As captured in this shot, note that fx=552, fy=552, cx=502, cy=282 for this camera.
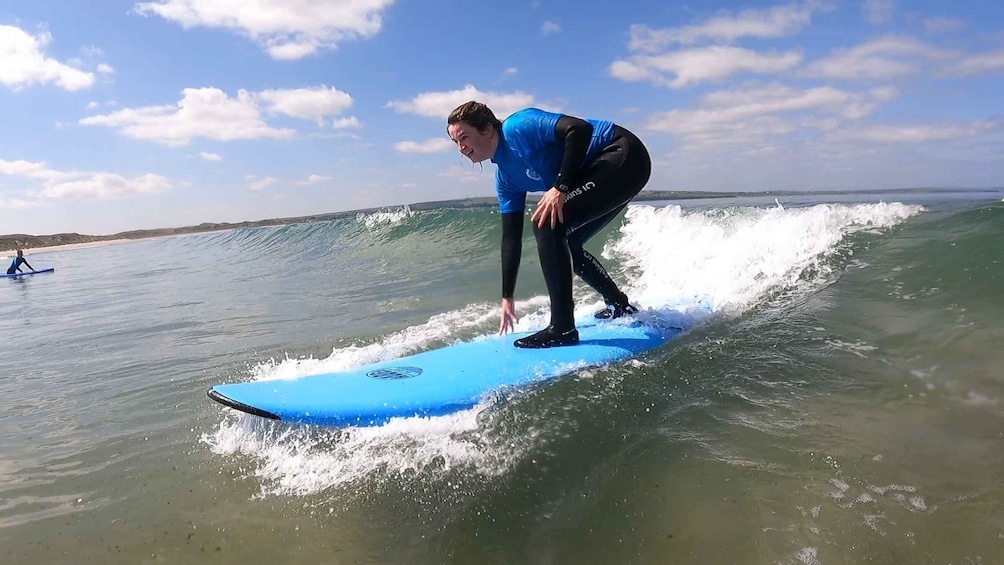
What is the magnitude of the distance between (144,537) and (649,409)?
7.62 feet

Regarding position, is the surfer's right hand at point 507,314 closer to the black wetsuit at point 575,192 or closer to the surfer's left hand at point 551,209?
the black wetsuit at point 575,192

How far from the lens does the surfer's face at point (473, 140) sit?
125 inches

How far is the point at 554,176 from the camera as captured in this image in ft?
11.3

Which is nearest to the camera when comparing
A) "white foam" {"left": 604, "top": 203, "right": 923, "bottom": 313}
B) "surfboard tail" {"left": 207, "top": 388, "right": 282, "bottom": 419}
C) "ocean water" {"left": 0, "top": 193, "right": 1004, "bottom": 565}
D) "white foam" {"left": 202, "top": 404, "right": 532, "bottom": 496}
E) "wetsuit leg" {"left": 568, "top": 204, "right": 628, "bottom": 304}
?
"ocean water" {"left": 0, "top": 193, "right": 1004, "bottom": 565}

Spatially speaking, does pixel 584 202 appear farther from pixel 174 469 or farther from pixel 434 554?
pixel 174 469

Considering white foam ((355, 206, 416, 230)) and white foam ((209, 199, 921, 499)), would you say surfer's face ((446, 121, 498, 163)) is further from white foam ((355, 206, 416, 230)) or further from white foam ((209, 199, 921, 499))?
white foam ((355, 206, 416, 230))

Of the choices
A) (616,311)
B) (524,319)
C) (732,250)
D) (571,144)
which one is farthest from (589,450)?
(732,250)

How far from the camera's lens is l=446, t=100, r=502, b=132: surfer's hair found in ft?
10.4

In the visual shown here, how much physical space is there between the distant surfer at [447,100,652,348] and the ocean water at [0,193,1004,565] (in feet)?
2.19

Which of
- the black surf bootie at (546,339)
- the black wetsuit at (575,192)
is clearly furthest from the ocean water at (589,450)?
the black wetsuit at (575,192)

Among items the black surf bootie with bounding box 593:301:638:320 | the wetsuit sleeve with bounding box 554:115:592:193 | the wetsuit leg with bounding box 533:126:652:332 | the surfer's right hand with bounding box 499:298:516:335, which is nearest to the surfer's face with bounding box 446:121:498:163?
the wetsuit sleeve with bounding box 554:115:592:193

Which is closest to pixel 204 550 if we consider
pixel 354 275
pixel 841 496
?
pixel 841 496

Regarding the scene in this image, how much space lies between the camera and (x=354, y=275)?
433 inches

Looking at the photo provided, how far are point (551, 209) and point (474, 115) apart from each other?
2.30 feet
